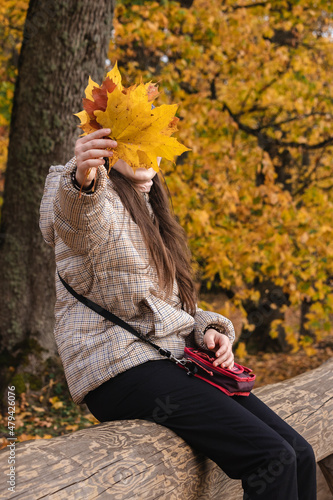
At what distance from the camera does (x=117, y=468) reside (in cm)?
167

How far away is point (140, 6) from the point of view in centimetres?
608

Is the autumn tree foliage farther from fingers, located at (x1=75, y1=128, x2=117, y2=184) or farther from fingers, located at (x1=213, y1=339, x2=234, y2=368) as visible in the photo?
fingers, located at (x1=75, y1=128, x2=117, y2=184)

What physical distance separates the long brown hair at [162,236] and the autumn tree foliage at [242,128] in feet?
9.93

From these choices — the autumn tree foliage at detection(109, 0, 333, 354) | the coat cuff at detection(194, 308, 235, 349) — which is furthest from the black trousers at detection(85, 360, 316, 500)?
the autumn tree foliage at detection(109, 0, 333, 354)

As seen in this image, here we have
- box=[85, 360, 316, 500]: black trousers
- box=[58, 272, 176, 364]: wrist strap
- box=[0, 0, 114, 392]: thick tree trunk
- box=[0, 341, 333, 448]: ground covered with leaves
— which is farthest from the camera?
box=[0, 0, 114, 392]: thick tree trunk

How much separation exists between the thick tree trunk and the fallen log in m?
2.64

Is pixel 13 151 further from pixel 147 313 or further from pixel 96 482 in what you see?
pixel 96 482

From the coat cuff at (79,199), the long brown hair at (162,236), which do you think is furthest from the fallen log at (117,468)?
the coat cuff at (79,199)

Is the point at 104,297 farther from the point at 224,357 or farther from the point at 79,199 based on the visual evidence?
the point at 224,357

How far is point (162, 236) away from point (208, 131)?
5662mm

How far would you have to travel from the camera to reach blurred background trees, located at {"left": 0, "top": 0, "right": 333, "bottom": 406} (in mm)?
4223

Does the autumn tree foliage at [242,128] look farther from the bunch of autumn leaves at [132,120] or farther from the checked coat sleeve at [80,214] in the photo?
the bunch of autumn leaves at [132,120]

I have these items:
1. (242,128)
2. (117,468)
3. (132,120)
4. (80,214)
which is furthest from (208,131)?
(117,468)

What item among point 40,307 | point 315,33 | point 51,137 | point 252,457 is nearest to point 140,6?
point 51,137
